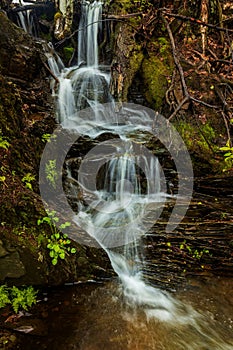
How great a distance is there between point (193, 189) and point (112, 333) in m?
3.23

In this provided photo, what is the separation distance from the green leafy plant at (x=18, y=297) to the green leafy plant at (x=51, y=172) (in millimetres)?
1734

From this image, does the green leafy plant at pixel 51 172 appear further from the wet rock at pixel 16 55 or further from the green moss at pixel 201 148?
the wet rock at pixel 16 55

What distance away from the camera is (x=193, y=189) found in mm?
5266

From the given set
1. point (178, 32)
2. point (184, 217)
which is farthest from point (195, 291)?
point (178, 32)

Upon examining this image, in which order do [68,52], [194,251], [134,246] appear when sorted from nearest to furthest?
1. [194,251]
2. [134,246]
3. [68,52]

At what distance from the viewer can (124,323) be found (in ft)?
9.98

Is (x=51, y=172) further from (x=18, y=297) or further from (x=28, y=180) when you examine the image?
(x=18, y=297)

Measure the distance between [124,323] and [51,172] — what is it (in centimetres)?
260

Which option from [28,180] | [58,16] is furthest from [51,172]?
[58,16]

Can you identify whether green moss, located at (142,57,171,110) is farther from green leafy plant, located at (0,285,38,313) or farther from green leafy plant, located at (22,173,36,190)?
green leafy plant, located at (0,285,38,313)

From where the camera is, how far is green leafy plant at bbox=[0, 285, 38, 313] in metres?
2.96

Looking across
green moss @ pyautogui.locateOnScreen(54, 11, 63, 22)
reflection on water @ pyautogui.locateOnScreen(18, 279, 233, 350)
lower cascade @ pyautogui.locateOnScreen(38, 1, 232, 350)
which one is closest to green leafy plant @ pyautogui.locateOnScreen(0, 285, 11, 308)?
reflection on water @ pyautogui.locateOnScreen(18, 279, 233, 350)

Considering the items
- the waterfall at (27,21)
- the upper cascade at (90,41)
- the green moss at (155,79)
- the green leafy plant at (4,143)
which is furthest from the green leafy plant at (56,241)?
the waterfall at (27,21)

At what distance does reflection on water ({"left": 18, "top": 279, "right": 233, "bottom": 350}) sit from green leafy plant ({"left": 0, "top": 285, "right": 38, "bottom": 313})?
191 mm
